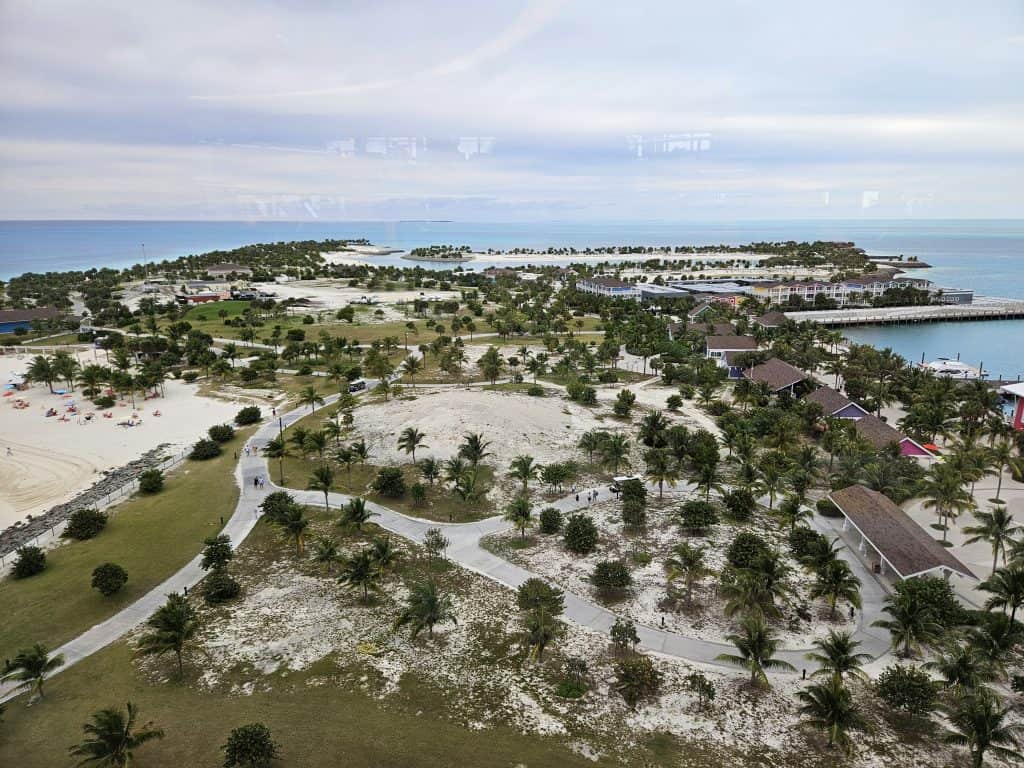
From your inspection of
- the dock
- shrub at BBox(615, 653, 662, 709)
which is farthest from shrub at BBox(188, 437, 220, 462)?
the dock

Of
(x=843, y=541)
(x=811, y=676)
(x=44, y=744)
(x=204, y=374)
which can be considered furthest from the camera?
(x=204, y=374)

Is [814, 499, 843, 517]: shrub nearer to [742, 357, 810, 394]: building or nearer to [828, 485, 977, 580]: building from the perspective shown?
[828, 485, 977, 580]: building

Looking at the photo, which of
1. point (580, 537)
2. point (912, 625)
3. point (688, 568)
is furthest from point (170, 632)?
point (912, 625)

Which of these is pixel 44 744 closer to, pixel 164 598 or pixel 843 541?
pixel 164 598

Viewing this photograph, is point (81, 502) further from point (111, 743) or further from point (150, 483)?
point (111, 743)

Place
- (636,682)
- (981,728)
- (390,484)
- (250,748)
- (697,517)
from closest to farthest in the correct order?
(981,728)
(250,748)
(636,682)
(697,517)
(390,484)

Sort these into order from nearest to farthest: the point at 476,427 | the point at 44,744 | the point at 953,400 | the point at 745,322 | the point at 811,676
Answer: the point at 44,744
the point at 811,676
the point at 476,427
the point at 953,400
the point at 745,322

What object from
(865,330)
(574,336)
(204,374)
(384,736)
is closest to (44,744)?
(384,736)
